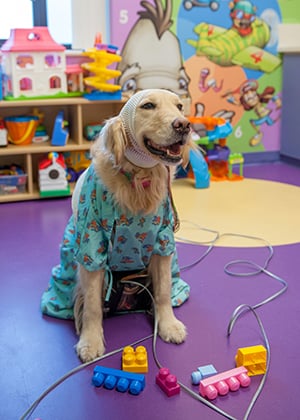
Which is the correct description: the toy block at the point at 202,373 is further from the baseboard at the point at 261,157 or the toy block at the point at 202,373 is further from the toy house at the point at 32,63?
the baseboard at the point at 261,157

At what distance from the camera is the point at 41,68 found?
9.87 feet

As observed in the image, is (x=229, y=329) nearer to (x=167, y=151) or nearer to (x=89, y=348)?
(x=89, y=348)

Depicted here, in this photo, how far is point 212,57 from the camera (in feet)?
12.1

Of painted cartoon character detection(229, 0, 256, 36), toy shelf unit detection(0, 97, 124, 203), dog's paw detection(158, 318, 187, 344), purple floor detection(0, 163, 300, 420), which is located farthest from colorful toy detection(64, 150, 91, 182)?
dog's paw detection(158, 318, 187, 344)

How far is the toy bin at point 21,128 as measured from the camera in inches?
119

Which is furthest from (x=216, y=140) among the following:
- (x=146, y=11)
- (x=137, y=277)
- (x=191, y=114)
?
(x=137, y=277)

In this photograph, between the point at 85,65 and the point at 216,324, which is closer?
the point at 216,324

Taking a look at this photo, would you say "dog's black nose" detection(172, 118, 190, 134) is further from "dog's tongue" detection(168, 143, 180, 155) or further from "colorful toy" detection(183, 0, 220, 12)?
"colorful toy" detection(183, 0, 220, 12)

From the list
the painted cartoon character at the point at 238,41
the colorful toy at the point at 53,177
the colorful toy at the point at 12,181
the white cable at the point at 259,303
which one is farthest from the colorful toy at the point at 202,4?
the white cable at the point at 259,303

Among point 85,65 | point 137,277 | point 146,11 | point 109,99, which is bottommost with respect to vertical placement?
point 137,277

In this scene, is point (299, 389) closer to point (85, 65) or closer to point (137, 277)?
point (137, 277)

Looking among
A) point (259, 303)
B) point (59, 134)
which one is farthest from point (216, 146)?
point (259, 303)

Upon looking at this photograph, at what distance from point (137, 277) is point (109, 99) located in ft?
5.59

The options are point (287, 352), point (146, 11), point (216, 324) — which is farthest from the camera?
point (146, 11)
